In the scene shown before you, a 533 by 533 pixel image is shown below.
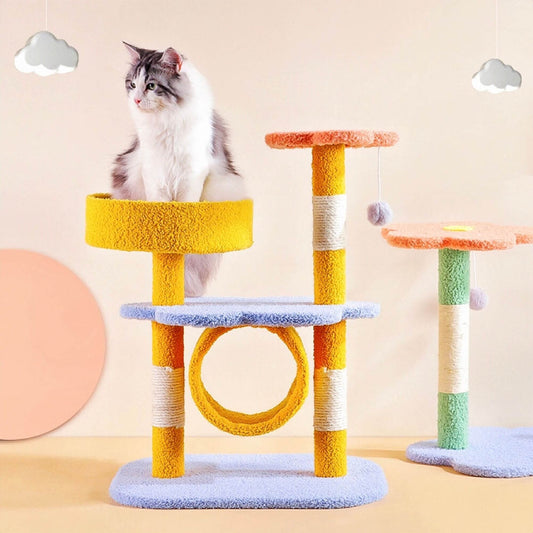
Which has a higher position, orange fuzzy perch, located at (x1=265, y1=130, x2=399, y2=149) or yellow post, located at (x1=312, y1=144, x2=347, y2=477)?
orange fuzzy perch, located at (x1=265, y1=130, x2=399, y2=149)

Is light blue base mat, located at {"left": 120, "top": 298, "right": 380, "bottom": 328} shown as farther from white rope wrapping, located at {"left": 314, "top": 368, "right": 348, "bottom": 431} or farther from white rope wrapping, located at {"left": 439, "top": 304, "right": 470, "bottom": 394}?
white rope wrapping, located at {"left": 439, "top": 304, "right": 470, "bottom": 394}

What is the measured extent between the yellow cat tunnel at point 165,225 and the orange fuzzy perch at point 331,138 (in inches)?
7.6

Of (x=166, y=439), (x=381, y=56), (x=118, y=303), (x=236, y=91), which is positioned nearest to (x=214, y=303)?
(x=166, y=439)

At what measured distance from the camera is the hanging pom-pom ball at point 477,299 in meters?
2.69

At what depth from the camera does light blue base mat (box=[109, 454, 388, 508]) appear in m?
2.20

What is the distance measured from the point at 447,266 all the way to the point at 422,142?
43cm

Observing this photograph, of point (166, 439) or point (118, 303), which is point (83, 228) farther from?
point (166, 439)

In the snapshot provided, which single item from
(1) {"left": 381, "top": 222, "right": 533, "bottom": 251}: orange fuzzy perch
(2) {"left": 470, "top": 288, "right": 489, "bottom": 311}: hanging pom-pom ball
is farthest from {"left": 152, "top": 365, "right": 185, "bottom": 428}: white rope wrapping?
(2) {"left": 470, "top": 288, "right": 489, "bottom": 311}: hanging pom-pom ball

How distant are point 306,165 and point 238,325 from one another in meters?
0.74

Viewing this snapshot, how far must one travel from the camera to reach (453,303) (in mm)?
2586

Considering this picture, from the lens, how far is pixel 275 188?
2812mm

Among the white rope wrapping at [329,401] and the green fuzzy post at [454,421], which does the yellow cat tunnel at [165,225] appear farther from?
the green fuzzy post at [454,421]

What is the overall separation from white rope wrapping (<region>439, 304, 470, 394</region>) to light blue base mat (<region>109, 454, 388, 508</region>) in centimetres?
32

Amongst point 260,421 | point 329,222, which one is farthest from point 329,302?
point 260,421
